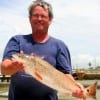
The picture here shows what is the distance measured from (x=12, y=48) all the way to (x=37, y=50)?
0.33 meters

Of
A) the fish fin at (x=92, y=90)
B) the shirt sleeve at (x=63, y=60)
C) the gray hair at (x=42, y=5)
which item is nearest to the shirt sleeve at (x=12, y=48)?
the gray hair at (x=42, y=5)

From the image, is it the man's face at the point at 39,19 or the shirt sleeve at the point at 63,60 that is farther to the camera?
the shirt sleeve at the point at 63,60

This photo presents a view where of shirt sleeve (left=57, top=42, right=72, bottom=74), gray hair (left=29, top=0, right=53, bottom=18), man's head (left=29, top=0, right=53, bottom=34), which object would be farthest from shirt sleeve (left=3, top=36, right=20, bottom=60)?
shirt sleeve (left=57, top=42, right=72, bottom=74)

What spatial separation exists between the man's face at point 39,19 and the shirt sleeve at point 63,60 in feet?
1.24

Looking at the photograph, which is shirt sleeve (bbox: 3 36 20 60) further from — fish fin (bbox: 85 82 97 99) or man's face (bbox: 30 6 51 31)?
fish fin (bbox: 85 82 97 99)

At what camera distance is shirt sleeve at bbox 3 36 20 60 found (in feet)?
18.8

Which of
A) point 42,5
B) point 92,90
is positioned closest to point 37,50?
point 42,5

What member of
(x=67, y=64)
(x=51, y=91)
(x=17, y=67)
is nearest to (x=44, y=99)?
(x=51, y=91)

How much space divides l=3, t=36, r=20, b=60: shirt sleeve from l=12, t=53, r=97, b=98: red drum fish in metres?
0.59

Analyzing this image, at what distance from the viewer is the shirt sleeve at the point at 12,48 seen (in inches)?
226

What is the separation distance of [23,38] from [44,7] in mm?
505

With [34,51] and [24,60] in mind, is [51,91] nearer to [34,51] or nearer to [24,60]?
[34,51]

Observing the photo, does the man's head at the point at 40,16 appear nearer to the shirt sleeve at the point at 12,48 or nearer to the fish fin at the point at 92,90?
the shirt sleeve at the point at 12,48

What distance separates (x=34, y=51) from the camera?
19.1 feet
